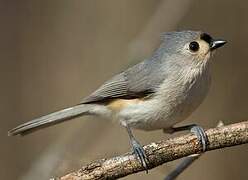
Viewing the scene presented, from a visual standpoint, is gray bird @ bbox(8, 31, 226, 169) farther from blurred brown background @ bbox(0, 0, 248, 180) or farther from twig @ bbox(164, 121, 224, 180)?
blurred brown background @ bbox(0, 0, 248, 180)

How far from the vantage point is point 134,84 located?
3854 millimetres

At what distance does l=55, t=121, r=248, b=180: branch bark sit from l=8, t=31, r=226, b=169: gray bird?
35 cm

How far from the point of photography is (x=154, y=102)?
368cm

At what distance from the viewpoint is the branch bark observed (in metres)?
2.93

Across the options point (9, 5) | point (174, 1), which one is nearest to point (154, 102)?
point (174, 1)

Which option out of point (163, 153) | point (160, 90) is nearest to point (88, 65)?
point (160, 90)

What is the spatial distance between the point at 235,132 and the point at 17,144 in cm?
291

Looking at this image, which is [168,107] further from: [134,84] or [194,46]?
[194,46]

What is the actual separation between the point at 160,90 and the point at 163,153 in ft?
2.41

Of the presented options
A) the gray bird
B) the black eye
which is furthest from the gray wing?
the black eye

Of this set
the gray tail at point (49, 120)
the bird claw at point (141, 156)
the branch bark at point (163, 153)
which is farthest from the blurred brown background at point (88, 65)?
the branch bark at point (163, 153)

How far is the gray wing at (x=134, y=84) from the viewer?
3.78 meters

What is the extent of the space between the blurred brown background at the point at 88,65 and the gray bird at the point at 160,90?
3.59 feet

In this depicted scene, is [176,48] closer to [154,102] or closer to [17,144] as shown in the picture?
[154,102]
